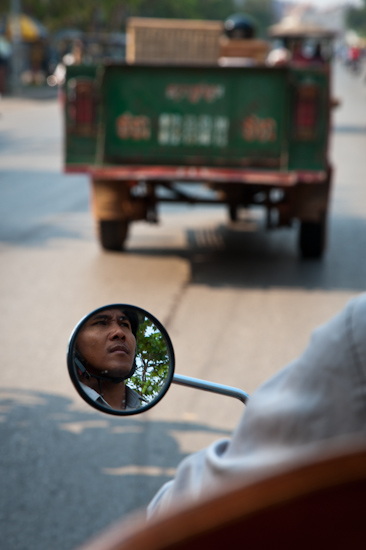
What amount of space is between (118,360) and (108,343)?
0.03 meters

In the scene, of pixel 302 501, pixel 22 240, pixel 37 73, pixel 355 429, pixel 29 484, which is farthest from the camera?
pixel 37 73

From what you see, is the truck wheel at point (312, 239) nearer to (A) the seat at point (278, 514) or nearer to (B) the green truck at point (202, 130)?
(B) the green truck at point (202, 130)

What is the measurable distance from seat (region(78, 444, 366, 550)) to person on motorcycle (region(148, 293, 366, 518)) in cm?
28

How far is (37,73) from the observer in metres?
45.9

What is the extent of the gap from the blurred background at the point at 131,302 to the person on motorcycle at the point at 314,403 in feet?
7.25

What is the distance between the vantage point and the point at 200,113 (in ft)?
24.9

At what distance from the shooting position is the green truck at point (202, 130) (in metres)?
7.47

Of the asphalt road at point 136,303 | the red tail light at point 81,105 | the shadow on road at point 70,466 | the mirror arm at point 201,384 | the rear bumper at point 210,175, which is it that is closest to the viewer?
the mirror arm at point 201,384

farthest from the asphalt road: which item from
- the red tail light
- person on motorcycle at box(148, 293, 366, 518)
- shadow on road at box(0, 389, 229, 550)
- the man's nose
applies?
person on motorcycle at box(148, 293, 366, 518)

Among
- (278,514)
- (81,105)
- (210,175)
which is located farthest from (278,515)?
(81,105)

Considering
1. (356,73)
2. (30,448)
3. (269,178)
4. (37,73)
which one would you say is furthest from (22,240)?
(356,73)

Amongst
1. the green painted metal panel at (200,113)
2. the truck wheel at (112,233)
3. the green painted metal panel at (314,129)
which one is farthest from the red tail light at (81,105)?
the green painted metal panel at (314,129)

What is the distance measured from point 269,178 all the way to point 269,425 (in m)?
6.55

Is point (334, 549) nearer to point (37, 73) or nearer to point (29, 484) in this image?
point (29, 484)
